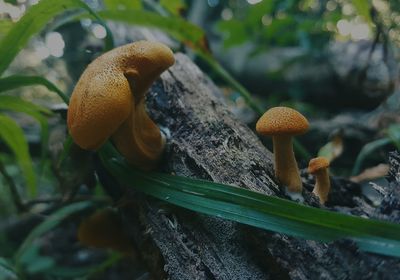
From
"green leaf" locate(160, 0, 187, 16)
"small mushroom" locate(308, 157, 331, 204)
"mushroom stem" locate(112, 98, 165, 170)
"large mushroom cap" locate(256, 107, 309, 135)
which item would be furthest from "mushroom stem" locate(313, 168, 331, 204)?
"green leaf" locate(160, 0, 187, 16)

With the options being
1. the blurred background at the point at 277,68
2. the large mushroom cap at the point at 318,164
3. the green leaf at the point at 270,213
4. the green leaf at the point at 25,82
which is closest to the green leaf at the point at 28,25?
the green leaf at the point at 25,82

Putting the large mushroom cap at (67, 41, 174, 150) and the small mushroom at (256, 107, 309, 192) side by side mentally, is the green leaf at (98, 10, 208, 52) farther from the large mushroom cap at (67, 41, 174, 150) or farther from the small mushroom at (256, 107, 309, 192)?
the small mushroom at (256, 107, 309, 192)

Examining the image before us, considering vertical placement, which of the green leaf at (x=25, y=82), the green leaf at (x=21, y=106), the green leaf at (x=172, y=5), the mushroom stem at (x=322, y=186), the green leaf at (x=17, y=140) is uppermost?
the green leaf at (x=172, y=5)

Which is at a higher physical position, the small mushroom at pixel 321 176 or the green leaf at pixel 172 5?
the green leaf at pixel 172 5

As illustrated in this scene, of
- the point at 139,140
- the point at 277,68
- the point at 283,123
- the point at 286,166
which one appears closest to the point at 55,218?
the point at 139,140

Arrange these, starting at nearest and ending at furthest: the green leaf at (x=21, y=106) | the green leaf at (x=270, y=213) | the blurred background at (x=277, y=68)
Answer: the green leaf at (x=270, y=213), the green leaf at (x=21, y=106), the blurred background at (x=277, y=68)

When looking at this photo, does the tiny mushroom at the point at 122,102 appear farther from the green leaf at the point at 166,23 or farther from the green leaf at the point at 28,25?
the green leaf at the point at 166,23

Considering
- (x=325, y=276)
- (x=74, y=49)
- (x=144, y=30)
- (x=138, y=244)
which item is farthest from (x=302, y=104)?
(x=325, y=276)

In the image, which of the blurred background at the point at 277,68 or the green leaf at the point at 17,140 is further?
the blurred background at the point at 277,68
